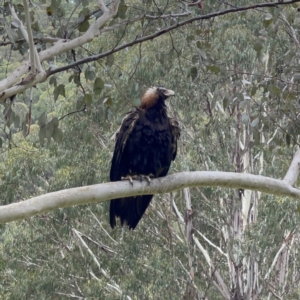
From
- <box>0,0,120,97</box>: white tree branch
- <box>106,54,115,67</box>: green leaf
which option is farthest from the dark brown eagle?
<box>0,0,120,97</box>: white tree branch

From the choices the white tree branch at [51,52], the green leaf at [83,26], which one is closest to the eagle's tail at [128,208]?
the green leaf at [83,26]

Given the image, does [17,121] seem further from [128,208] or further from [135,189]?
[128,208]

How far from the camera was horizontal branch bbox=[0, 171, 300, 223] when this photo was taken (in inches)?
118

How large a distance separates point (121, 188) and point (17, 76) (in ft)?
2.51

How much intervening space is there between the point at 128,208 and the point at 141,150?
44 centimetres

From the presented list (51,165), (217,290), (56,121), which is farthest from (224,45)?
(56,121)

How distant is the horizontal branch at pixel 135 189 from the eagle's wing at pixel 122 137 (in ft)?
2.69

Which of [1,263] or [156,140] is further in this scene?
[1,263]

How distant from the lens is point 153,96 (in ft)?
16.4

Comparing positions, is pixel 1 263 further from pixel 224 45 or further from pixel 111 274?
pixel 224 45

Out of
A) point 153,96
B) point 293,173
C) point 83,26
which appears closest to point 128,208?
point 153,96

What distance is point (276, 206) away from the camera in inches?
352

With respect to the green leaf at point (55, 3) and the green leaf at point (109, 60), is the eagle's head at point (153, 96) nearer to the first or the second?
the green leaf at point (109, 60)

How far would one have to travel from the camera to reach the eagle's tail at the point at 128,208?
477 cm
